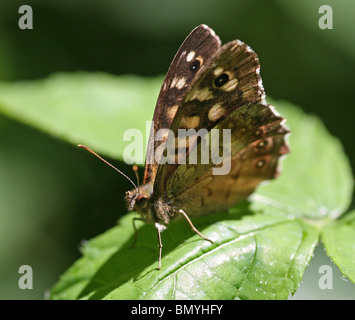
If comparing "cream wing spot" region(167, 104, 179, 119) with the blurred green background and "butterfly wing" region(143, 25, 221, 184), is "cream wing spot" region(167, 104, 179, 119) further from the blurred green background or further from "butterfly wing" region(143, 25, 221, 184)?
the blurred green background

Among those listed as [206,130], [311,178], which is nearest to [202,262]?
[206,130]

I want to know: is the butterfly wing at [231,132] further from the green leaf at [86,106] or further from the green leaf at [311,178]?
the green leaf at [86,106]

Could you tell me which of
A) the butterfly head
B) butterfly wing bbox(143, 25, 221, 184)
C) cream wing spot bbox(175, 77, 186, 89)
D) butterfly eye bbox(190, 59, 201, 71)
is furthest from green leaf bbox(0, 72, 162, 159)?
butterfly eye bbox(190, 59, 201, 71)

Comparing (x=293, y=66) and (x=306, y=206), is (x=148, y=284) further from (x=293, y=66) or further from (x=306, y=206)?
(x=293, y=66)

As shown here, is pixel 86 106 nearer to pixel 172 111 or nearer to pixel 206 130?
pixel 172 111

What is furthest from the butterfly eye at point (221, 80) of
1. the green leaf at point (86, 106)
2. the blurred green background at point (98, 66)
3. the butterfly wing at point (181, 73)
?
the blurred green background at point (98, 66)

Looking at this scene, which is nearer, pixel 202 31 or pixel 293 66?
pixel 202 31

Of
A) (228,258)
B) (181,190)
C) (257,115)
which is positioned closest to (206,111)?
(257,115)
